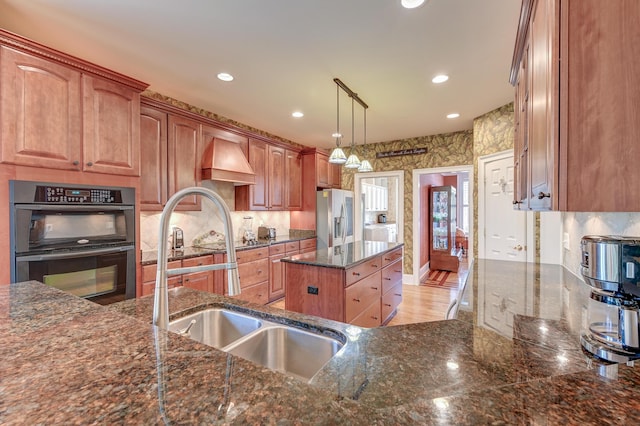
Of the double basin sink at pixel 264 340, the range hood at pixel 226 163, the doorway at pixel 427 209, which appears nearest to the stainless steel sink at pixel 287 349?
the double basin sink at pixel 264 340

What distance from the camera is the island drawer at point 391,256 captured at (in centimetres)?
328

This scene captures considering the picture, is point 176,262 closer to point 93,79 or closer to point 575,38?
point 93,79

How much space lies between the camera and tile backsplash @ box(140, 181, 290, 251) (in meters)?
3.16

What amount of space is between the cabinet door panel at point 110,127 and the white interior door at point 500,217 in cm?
406

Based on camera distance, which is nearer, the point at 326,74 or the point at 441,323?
the point at 441,323

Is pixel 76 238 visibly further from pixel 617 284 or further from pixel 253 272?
pixel 617 284

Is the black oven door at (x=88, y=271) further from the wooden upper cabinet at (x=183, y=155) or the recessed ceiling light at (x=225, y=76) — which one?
the recessed ceiling light at (x=225, y=76)

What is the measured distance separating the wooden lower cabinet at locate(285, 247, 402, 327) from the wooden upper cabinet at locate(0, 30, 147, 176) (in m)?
1.74

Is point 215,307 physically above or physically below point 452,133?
below

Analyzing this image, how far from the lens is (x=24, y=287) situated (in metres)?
1.21

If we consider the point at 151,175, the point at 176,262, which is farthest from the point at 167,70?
the point at 176,262

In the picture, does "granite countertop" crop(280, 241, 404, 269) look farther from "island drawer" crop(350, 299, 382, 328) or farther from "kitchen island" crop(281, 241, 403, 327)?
"island drawer" crop(350, 299, 382, 328)

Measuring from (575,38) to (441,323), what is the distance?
1.03 metres

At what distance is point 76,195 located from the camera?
2049 millimetres
